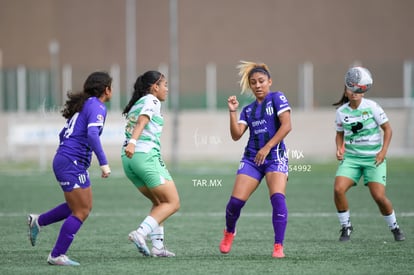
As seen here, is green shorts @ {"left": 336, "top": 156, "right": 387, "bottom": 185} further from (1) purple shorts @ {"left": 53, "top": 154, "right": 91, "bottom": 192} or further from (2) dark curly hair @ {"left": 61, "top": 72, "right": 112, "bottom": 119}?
(1) purple shorts @ {"left": 53, "top": 154, "right": 91, "bottom": 192}

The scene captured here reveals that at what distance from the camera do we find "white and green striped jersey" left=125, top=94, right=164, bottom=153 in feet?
30.4

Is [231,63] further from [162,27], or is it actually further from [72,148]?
[72,148]

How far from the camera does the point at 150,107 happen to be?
926 cm

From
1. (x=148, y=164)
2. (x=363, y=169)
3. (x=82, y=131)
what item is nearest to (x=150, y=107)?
(x=148, y=164)

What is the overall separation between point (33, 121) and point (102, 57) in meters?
10.7

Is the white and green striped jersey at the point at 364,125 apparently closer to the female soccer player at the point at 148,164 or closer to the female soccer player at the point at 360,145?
the female soccer player at the point at 360,145

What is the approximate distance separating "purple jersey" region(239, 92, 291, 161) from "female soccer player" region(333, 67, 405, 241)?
1.57 m

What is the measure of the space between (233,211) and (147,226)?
0.99m

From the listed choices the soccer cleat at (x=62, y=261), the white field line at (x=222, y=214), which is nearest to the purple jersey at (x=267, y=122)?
the soccer cleat at (x=62, y=261)

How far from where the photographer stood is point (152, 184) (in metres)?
9.22

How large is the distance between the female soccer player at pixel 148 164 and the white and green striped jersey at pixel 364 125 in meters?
2.62

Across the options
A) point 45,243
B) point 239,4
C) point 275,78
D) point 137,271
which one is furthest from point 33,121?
point 137,271

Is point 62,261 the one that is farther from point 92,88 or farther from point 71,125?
point 92,88

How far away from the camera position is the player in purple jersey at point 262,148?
9391mm
